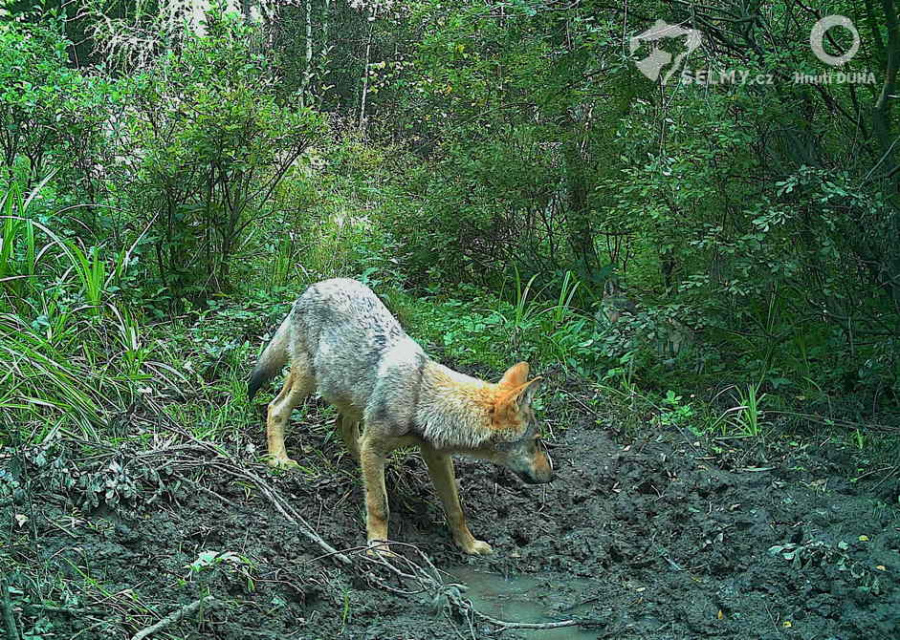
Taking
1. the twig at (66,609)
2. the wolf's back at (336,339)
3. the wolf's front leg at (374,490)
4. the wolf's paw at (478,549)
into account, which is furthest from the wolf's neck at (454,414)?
the twig at (66,609)

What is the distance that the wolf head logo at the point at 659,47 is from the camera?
24.0 ft

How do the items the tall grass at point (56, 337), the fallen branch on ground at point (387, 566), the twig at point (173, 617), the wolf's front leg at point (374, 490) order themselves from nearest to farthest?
the twig at point (173, 617) < the fallen branch on ground at point (387, 566) < the tall grass at point (56, 337) < the wolf's front leg at point (374, 490)

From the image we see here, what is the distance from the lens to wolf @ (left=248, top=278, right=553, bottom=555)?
18.5 feet

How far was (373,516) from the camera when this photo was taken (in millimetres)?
5621

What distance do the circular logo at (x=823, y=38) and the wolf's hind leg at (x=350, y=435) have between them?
15.5ft

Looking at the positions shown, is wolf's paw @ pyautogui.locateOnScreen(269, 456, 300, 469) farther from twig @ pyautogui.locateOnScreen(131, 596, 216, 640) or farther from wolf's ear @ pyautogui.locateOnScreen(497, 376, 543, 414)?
twig @ pyautogui.locateOnScreen(131, 596, 216, 640)

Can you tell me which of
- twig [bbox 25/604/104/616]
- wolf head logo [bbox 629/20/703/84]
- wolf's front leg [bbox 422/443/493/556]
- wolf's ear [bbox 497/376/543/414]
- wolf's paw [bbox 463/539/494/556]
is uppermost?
wolf head logo [bbox 629/20/703/84]

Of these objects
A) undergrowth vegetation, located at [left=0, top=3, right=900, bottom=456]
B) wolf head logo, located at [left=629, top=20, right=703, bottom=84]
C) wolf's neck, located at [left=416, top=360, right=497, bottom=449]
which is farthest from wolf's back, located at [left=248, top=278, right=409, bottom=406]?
wolf head logo, located at [left=629, top=20, right=703, bottom=84]

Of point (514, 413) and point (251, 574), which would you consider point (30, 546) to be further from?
point (514, 413)

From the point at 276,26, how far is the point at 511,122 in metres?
13.2

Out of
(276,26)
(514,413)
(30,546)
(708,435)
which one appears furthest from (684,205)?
(276,26)

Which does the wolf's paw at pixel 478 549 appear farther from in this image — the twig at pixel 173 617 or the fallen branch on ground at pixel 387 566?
the twig at pixel 173 617

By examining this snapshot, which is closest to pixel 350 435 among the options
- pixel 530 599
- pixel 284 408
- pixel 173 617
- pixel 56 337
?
pixel 284 408

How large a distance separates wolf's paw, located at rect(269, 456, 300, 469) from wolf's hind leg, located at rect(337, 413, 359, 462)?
472 mm
